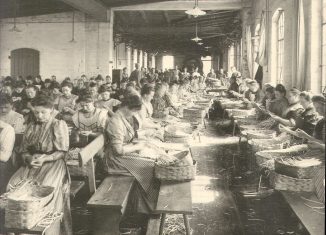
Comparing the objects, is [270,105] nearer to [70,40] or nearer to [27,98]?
[27,98]

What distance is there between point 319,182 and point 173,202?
1.19 metres

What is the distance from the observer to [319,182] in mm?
3391

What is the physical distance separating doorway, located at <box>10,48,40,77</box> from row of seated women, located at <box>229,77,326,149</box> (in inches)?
354

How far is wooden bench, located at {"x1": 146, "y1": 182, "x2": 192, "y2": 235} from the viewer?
316 cm

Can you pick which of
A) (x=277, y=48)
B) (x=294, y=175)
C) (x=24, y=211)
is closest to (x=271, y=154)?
(x=294, y=175)

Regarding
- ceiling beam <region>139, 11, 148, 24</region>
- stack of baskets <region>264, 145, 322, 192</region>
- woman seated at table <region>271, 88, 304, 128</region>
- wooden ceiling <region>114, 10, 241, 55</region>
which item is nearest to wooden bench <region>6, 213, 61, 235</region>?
stack of baskets <region>264, 145, 322, 192</region>

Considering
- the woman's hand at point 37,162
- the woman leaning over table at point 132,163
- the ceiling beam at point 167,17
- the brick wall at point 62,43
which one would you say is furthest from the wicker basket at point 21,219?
the ceiling beam at point 167,17

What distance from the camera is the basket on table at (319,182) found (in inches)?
129

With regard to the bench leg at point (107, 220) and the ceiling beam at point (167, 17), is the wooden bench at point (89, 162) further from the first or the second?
the ceiling beam at point (167, 17)

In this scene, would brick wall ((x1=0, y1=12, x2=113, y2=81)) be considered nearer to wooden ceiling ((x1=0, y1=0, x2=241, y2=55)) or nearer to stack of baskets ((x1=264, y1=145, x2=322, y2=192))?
wooden ceiling ((x1=0, y1=0, x2=241, y2=55))

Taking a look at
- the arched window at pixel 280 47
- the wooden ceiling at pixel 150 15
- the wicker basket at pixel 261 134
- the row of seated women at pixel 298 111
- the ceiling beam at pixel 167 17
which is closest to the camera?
the row of seated women at pixel 298 111

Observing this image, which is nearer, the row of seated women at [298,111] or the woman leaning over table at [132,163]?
the row of seated women at [298,111]

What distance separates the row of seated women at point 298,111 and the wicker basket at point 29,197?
212 cm

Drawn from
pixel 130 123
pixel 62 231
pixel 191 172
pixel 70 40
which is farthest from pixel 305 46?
pixel 70 40
